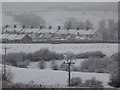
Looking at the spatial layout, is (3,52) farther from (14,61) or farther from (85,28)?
(85,28)

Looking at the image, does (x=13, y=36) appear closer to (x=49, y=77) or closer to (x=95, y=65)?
(x=95, y=65)

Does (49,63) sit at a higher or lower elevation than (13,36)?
lower

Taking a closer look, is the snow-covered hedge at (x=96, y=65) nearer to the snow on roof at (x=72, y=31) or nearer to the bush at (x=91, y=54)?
the bush at (x=91, y=54)

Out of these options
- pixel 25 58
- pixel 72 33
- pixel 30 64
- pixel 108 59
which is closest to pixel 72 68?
pixel 108 59

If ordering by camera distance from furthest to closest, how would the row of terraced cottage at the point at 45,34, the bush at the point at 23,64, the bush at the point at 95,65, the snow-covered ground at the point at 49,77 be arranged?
the row of terraced cottage at the point at 45,34, the bush at the point at 23,64, the bush at the point at 95,65, the snow-covered ground at the point at 49,77

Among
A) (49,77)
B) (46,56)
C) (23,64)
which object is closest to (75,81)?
(49,77)

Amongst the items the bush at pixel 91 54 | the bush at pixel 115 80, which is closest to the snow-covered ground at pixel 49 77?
the bush at pixel 115 80

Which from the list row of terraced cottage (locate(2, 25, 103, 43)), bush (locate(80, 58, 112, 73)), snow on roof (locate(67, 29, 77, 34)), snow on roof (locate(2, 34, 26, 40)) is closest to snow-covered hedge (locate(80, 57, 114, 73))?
bush (locate(80, 58, 112, 73))

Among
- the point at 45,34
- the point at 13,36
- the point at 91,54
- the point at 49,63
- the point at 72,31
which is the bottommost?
the point at 49,63

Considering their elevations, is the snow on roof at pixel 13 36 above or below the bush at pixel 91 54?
above

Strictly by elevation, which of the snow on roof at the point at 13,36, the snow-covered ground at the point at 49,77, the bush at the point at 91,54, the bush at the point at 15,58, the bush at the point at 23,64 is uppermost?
the snow on roof at the point at 13,36
